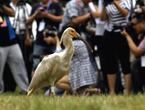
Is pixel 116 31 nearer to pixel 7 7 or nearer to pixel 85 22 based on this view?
pixel 85 22

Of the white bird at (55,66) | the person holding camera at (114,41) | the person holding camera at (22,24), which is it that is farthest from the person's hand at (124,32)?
the person holding camera at (22,24)

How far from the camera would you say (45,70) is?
19.4 ft

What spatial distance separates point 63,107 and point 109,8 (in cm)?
456

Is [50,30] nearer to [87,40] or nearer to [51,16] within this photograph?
[51,16]

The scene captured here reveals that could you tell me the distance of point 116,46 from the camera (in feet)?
26.5

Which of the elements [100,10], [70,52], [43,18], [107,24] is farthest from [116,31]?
[70,52]

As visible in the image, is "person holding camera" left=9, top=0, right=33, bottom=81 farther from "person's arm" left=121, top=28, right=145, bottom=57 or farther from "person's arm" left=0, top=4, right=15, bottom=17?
"person's arm" left=121, top=28, right=145, bottom=57

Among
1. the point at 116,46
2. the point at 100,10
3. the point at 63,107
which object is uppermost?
the point at 63,107

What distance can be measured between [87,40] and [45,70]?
297 centimetres

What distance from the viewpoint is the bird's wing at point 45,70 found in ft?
18.8

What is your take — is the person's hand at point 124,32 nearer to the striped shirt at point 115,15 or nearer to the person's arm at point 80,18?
the striped shirt at point 115,15

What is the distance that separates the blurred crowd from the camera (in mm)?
7613

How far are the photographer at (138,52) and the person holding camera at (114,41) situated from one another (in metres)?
0.20

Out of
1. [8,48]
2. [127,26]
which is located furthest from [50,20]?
[127,26]
